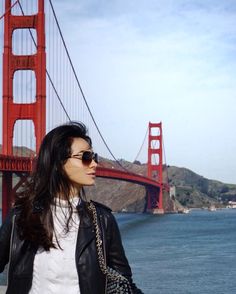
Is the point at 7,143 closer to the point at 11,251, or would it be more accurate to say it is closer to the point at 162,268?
the point at 162,268

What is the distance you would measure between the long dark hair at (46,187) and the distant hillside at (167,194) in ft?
206

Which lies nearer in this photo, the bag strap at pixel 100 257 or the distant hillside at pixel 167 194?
the bag strap at pixel 100 257

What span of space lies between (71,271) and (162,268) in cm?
2019

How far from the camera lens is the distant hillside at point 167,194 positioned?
301ft

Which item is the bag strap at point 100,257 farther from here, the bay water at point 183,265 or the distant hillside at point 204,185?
the distant hillside at point 204,185

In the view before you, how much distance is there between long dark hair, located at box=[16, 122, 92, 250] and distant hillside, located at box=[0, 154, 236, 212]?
2474 inches

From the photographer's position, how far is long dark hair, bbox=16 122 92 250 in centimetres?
182

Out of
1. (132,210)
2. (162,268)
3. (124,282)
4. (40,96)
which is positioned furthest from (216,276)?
(132,210)

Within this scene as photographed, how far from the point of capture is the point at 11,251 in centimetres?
181

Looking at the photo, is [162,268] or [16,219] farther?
[162,268]

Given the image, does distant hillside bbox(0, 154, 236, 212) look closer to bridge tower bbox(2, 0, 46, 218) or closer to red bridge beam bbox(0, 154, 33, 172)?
bridge tower bbox(2, 0, 46, 218)

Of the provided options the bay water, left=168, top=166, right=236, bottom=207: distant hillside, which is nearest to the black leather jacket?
the bay water

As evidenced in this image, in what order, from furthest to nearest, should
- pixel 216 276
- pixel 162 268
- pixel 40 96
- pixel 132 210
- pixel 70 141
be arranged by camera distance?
1. pixel 132 210
2. pixel 40 96
3. pixel 162 268
4. pixel 216 276
5. pixel 70 141

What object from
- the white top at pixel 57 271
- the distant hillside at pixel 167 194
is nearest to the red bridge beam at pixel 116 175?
the distant hillside at pixel 167 194
